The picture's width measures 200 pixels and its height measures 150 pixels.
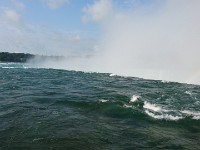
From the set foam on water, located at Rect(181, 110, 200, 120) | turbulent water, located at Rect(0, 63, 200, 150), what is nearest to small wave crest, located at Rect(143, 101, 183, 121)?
turbulent water, located at Rect(0, 63, 200, 150)

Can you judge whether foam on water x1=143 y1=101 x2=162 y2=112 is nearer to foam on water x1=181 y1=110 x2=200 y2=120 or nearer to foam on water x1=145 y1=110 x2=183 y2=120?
foam on water x1=145 y1=110 x2=183 y2=120

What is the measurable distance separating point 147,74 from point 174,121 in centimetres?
5165

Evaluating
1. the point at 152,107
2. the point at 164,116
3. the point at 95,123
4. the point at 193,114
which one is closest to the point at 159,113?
the point at 164,116

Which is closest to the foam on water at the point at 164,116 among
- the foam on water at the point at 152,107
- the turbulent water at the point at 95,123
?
the turbulent water at the point at 95,123

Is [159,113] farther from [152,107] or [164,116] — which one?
[152,107]

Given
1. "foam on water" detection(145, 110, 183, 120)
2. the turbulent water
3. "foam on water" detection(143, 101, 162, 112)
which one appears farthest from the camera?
"foam on water" detection(143, 101, 162, 112)

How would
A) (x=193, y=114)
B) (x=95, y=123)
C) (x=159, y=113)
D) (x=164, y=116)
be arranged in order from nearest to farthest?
(x=95, y=123)
(x=164, y=116)
(x=159, y=113)
(x=193, y=114)

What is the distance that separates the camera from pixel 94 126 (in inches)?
814

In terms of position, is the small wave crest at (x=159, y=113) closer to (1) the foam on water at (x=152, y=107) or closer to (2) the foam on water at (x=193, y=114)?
(1) the foam on water at (x=152, y=107)

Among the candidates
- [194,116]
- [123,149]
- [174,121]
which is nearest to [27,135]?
[123,149]

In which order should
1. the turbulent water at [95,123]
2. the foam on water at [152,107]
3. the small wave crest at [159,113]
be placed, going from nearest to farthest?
1. the turbulent water at [95,123]
2. the small wave crest at [159,113]
3. the foam on water at [152,107]

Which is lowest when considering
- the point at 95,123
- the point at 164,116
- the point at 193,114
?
the point at 95,123

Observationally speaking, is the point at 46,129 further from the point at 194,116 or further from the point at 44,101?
the point at 194,116

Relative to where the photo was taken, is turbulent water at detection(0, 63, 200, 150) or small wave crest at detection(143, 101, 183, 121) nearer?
turbulent water at detection(0, 63, 200, 150)
